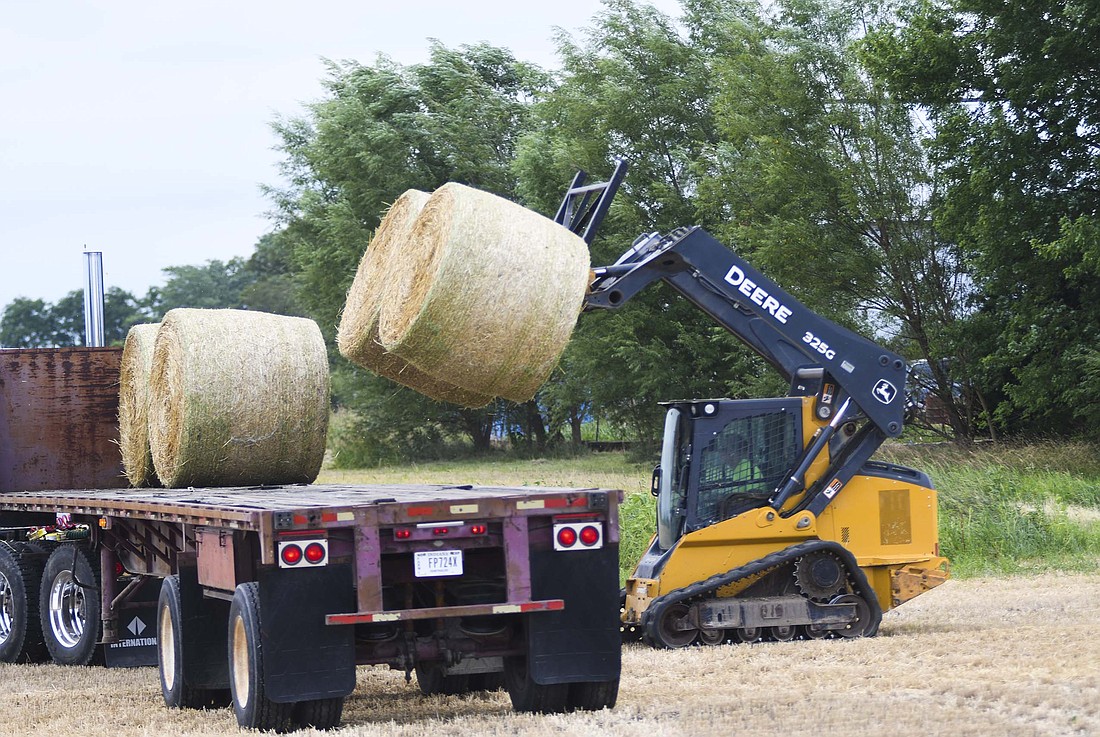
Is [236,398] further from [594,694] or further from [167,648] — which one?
[594,694]

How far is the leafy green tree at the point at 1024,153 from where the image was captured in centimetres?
2481

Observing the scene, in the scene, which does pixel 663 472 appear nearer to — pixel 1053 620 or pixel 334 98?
pixel 1053 620

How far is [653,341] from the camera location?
1374 inches

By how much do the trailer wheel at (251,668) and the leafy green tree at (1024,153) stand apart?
61.2 feet

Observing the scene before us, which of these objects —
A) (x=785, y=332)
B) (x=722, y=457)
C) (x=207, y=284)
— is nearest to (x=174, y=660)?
(x=722, y=457)

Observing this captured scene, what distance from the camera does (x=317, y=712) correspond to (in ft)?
26.1

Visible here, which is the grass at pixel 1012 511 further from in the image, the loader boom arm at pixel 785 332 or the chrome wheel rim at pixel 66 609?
the chrome wheel rim at pixel 66 609

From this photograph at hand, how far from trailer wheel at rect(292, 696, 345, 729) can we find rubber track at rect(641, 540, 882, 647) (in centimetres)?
372

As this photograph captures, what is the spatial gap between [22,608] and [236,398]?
2.82 meters

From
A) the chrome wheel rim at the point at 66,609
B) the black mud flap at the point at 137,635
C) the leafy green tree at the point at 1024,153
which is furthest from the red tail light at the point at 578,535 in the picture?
the leafy green tree at the point at 1024,153

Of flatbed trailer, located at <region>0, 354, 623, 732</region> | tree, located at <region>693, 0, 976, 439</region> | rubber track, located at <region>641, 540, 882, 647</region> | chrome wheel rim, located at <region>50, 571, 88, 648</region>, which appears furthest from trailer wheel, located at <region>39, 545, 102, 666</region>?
tree, located at <region>693, 0, 976, 439</region>

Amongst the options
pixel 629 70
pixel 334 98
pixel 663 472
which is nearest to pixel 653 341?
pixel 629 70

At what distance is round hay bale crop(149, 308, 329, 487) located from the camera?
1134cm

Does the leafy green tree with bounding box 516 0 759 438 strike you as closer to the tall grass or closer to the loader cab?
the tall grass
